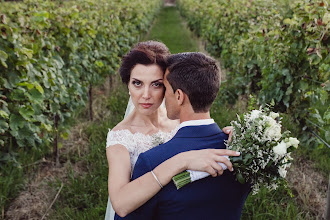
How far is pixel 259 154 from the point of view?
1.49 meters

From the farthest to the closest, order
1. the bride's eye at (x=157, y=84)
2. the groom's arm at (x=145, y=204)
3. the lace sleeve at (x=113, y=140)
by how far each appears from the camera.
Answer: the bride's eye at (x=157, y=84)
the lace sleeve at (x=113, y=140)
the groom's arm at (x=145, y=204)

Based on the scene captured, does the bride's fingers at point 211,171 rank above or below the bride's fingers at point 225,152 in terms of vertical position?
below

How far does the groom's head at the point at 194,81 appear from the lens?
1626 millimetres

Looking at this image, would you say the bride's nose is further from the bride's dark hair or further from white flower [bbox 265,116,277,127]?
white flower [bbox 265,116,277,127]

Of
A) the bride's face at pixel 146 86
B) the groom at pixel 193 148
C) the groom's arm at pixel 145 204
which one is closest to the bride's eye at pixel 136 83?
the bride's face at pixel 146 86

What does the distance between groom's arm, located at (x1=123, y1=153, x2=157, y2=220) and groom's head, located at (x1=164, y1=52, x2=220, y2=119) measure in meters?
0.33

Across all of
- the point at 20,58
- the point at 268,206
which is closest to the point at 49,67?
the point at 20,58

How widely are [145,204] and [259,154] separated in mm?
559

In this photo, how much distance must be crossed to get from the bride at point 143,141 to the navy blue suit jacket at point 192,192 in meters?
0.05

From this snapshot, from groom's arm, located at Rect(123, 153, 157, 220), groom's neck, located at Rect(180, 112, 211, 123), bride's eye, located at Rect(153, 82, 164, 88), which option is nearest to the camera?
groom's arm, located at Rect(123, 153, 157, 220)

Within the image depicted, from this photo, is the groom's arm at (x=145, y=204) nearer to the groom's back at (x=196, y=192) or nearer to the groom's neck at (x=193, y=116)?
the groom's back at (x=196, y=192)

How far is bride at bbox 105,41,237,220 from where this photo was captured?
1.52 m

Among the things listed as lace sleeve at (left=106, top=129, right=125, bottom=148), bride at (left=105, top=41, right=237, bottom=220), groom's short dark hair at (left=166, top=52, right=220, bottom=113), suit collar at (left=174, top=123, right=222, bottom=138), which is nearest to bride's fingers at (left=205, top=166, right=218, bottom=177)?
bride at (left=105, top=41, right=237, bottom=220)

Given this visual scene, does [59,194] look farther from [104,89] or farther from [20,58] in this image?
[104,89]
